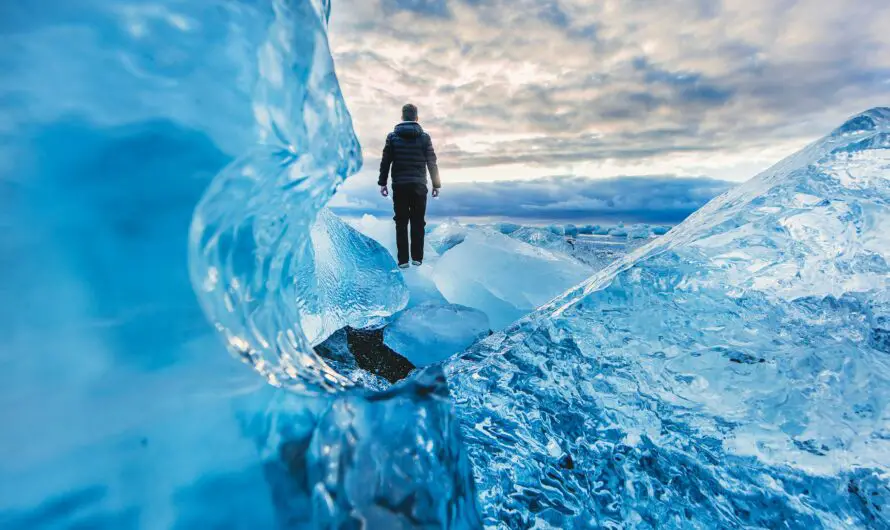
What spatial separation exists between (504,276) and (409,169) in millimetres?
2111

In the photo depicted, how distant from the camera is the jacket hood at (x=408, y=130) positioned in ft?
16.3

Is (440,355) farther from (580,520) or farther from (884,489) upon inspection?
(884,489)

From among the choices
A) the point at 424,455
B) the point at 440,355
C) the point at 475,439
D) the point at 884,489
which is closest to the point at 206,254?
the point at 424,455

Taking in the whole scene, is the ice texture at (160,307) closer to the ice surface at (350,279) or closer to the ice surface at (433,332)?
the ice surface at (433,332)

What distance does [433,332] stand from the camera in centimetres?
272

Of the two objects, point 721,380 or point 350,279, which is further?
point 350,279

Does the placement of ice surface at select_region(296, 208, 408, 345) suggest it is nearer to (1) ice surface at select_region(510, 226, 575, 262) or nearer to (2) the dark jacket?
(2) the dark jacket

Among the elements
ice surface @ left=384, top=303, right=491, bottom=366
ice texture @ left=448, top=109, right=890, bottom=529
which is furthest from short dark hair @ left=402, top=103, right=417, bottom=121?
ice texture @ left=448, top=109, right=890, bottom=529

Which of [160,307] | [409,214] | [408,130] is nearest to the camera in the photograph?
[160,307]

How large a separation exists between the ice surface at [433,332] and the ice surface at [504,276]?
1.62 feet

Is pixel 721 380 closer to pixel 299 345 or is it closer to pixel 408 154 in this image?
pixel 299 345

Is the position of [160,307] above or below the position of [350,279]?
above

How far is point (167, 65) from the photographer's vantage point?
28.6 inches

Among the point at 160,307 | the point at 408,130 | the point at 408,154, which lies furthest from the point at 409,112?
the point at 160,307
